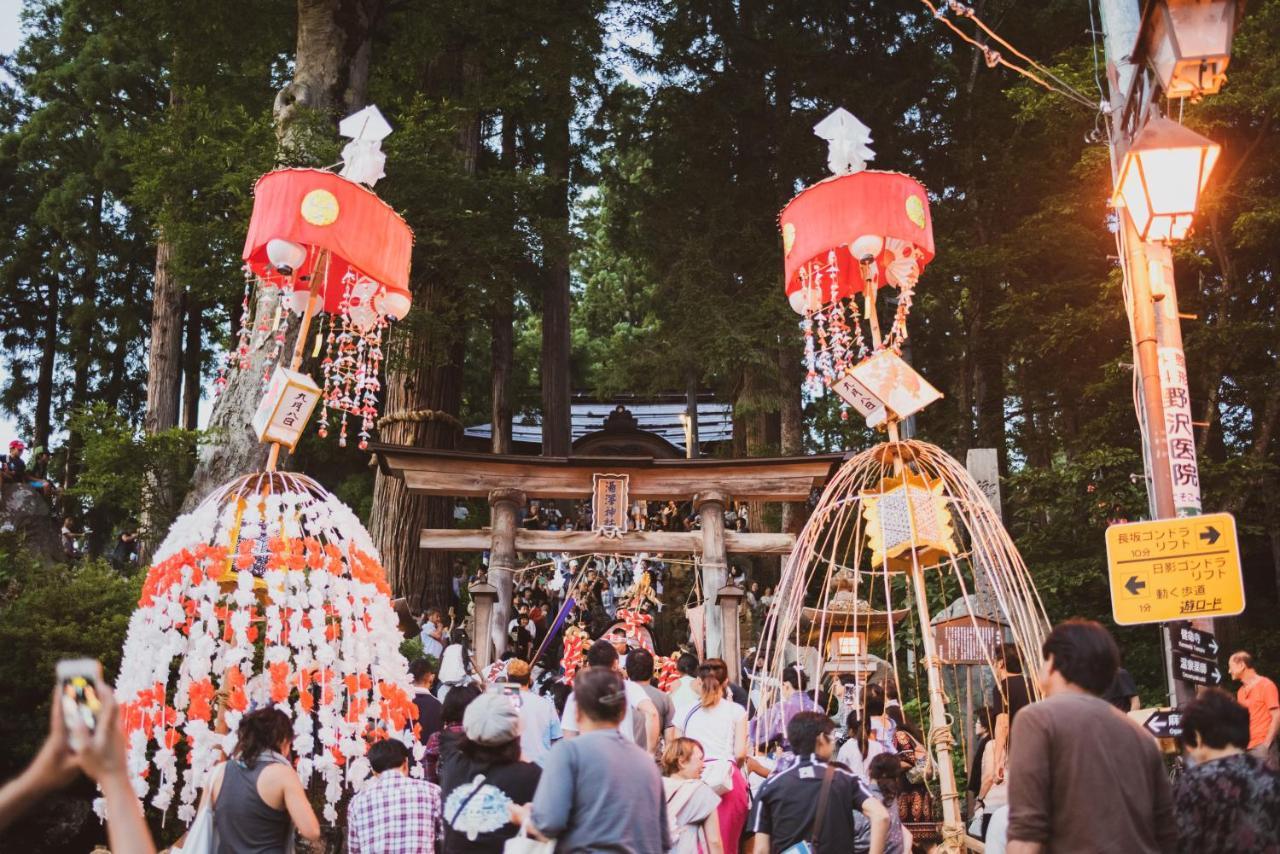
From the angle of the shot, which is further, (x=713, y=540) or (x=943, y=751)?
(x=713, y=540)

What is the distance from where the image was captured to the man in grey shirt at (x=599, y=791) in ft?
11.1

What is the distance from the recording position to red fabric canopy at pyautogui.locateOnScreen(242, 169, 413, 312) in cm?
693

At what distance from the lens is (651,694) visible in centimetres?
659

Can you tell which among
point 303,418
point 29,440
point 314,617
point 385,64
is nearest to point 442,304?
point 385,64

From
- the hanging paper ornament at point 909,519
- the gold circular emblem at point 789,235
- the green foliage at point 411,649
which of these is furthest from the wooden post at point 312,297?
the green foliage at point 411,649

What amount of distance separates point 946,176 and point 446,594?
1099 centimetres

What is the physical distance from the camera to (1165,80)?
5121mm

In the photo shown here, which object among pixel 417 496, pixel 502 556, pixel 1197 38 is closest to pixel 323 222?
pixel 1197 38

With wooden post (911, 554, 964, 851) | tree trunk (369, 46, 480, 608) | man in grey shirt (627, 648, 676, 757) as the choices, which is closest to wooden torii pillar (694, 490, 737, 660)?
tree trunk (369, 46, 480, 608)

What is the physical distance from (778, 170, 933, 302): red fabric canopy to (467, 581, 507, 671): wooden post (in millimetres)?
6173

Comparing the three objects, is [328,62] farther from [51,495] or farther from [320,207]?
[51,495]

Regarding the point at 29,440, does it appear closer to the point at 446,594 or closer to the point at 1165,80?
the point at 446,594

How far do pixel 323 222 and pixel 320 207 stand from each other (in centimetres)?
10

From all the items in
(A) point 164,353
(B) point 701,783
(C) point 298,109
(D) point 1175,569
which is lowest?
(B) point 701,783
